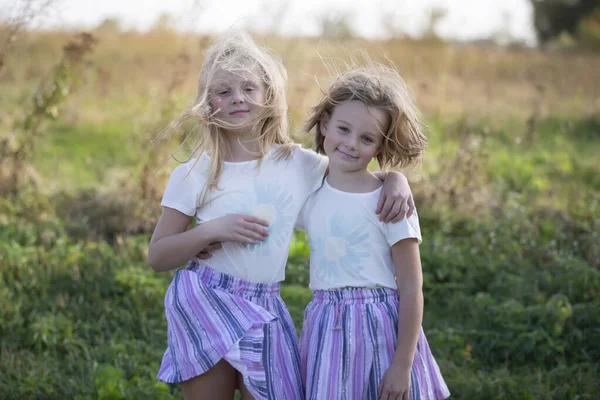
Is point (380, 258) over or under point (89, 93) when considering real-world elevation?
under

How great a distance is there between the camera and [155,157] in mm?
4984

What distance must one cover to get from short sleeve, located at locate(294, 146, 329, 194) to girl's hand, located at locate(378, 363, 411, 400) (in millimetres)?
661

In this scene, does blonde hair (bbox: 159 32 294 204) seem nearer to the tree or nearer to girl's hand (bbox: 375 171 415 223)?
girl's hand (bbox: 375 171 415 223)

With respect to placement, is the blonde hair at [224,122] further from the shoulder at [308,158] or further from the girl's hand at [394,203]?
the girl's hand at [394,203]

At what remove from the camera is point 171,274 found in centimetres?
445

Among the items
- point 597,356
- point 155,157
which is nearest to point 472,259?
point 597,356

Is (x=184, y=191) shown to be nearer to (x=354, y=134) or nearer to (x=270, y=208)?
(x=270, y=208)

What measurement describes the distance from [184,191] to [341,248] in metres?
0.55

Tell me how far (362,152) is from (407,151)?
0.62ft

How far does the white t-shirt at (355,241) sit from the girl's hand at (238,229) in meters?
0.22

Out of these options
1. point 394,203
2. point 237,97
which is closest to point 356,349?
point 394,203

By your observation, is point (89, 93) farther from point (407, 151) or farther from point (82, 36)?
point (407, 151)

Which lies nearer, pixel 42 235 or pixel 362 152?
pixel 362 152

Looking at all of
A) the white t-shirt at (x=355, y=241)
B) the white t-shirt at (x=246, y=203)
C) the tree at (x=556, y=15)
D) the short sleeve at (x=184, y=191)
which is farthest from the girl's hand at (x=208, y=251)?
the tree at (x=556, y=15)
